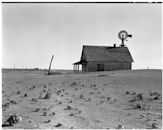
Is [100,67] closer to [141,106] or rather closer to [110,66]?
[110,66]

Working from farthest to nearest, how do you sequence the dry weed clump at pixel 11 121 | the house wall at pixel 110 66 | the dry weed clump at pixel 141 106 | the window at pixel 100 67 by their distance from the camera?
the window at pixel 100 67
the house wall at pixel 110 66
the dry weed clump at pixel 141 106
the dry weed clump at pixel 11 121

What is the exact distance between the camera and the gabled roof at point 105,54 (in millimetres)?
42069

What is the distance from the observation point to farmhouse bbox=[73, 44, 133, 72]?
41.6 metres

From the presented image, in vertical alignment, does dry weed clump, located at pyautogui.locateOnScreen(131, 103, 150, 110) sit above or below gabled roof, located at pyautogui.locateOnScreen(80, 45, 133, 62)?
below

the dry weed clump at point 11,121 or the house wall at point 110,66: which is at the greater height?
the house wall at point 110,66

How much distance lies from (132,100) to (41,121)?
18.2 ft

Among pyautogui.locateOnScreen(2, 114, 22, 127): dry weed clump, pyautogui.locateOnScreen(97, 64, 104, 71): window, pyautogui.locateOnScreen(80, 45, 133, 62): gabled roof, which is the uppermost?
pyautogui.locateOnScreen(80, 45, 133, 62): gabled roof

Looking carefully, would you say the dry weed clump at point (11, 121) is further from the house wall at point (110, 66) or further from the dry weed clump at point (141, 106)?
the house wall at point (110, 66)

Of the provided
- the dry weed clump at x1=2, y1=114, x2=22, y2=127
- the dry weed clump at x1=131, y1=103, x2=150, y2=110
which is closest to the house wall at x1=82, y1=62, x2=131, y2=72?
the dry weed clump at x1=131, y1=103, x2=150, y2=110

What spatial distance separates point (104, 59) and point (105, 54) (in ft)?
4.71

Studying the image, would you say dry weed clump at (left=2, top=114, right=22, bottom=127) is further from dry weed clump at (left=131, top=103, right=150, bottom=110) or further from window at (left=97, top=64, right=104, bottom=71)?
window at (left=97, top=64, right=104, bottom=71)

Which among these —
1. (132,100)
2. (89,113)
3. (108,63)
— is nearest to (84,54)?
(108,63)

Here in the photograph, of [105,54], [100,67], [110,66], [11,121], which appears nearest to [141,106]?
[11,121]

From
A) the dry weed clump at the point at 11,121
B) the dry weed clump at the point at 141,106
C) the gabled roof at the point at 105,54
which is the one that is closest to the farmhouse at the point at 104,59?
the gabled roof at the point at 105,54
